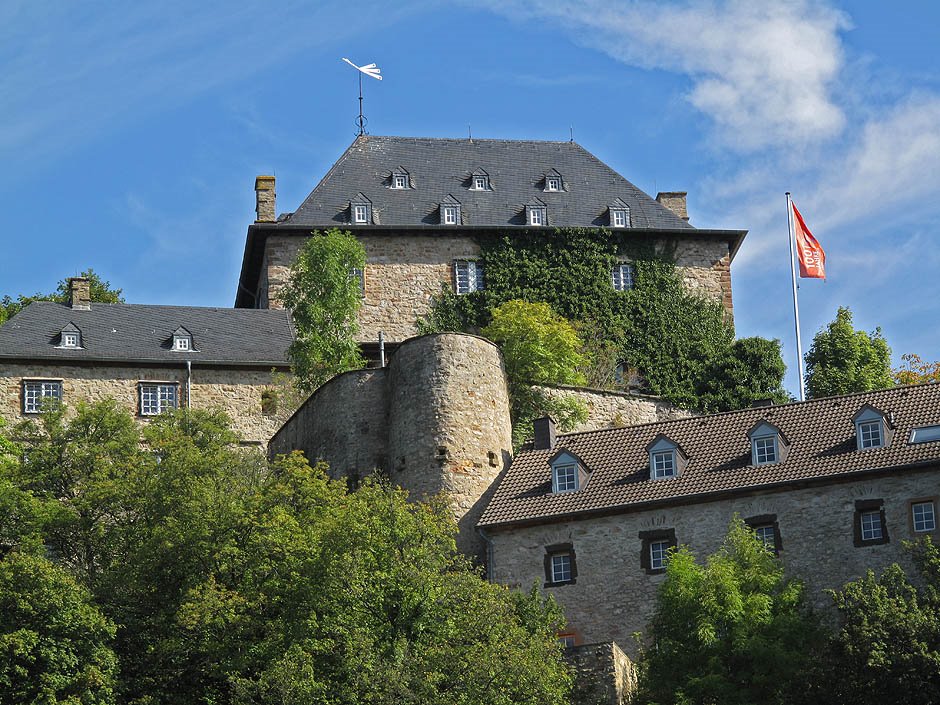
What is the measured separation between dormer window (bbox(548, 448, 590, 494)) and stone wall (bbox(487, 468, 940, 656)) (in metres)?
1.35

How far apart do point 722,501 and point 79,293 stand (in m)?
27.5

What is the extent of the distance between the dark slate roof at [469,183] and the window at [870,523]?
27.2 m

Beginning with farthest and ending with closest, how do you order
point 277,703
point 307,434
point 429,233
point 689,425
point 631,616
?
point 429,233, point 307,434, point 689,425, point 631,616, point 277,703

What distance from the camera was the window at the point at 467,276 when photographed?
67.6 meters

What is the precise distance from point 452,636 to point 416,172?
1346 inches

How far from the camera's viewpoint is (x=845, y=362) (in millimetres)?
62719

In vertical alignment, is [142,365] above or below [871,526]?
above

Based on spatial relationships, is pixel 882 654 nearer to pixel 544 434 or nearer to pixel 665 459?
pixel 665 459

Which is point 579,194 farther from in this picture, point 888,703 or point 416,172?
point 888,703

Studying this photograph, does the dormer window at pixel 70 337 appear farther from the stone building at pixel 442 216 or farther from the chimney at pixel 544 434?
the chimney at pixel 544 434

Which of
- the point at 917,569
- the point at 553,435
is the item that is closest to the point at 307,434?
the point at 553,435

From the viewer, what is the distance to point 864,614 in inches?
1537

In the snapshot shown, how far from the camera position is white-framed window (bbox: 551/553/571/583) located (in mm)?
45031

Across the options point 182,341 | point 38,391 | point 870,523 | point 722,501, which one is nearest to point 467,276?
point 182,341
